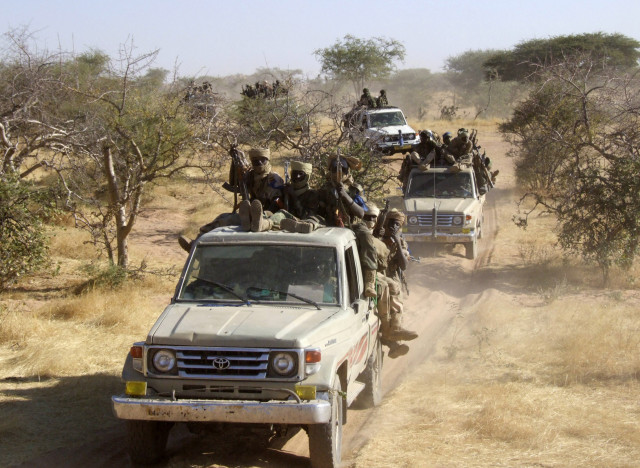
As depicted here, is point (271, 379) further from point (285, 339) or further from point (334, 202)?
point (334, 202)

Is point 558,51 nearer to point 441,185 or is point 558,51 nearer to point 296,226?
point 441,185

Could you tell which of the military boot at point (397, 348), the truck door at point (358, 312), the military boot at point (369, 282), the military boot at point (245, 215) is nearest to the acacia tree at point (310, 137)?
the military boot at point (397, 348)

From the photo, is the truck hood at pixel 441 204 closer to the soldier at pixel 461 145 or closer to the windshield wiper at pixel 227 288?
the soldier at pixel 461 145

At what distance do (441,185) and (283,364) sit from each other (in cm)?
1078

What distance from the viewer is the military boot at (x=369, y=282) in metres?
6.59

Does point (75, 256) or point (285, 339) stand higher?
point (285, 339)

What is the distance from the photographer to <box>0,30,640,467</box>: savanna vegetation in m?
6.48

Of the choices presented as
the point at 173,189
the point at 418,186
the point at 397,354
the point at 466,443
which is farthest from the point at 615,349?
the point at 173,189

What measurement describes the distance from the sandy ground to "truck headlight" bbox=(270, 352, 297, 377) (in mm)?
915

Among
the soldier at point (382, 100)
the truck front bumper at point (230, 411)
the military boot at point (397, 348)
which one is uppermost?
the soldier at point (382, 100)

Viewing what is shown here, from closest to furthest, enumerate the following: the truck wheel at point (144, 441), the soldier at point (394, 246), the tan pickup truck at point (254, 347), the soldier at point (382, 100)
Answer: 1. the tan pickup truck at point (254, 347)
2. the truck wheel at point (144, 441)
3. the soldier at point (394, 246)
4. the soldier at point (382, 100)

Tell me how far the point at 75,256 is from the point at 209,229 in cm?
810

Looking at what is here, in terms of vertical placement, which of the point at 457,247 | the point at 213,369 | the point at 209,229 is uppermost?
the point at 209,229

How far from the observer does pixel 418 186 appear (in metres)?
15.6
